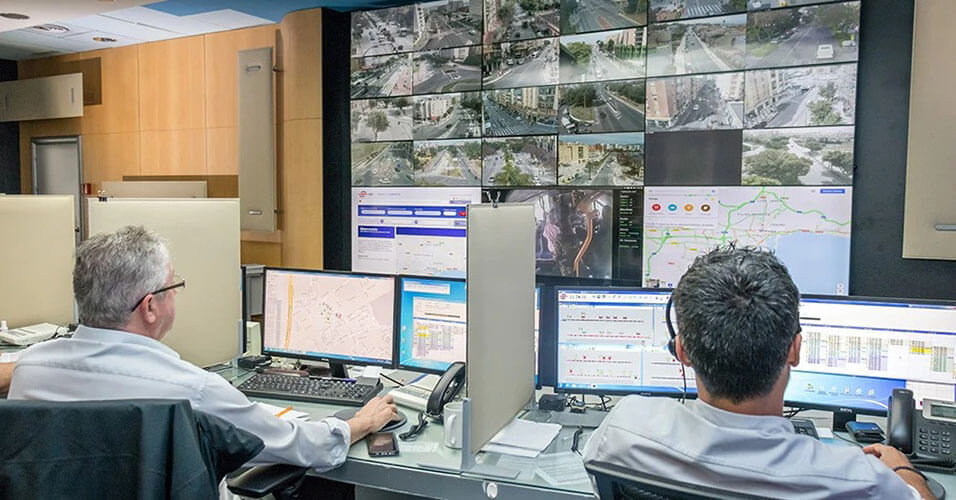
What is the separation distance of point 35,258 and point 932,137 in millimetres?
4307

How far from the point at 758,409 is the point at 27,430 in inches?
49.6

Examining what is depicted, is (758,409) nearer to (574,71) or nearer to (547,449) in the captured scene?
(547,449)

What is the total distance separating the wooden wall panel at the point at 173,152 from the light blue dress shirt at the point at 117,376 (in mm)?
4528

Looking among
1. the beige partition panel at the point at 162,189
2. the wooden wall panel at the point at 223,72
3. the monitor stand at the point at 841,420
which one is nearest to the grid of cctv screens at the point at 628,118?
the wooden wall panel at the point at 223,72

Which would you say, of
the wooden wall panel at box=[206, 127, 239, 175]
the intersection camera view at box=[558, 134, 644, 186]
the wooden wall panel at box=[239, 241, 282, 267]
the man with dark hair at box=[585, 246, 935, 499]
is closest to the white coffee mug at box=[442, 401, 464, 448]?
the man with dark hair at box=[585, 246, 935, 499]

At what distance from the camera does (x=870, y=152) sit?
329 centimetres

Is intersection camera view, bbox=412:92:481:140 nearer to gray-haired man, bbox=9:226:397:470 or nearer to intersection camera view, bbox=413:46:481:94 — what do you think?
intersection camera view, bbox=413:46:481:94

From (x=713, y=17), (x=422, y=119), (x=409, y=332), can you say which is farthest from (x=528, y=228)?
(x=422, y=119)

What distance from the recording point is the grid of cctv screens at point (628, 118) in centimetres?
337

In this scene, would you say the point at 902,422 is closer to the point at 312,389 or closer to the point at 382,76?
the point at 312,389

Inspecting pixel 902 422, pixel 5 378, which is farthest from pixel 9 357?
pixel 902 422

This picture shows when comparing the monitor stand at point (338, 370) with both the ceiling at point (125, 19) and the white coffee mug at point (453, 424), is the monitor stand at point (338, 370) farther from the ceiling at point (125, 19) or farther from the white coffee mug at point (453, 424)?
the ceiling at point (125, 19)

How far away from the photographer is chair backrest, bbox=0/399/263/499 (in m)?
1.14

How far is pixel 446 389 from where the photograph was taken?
2098 mm
